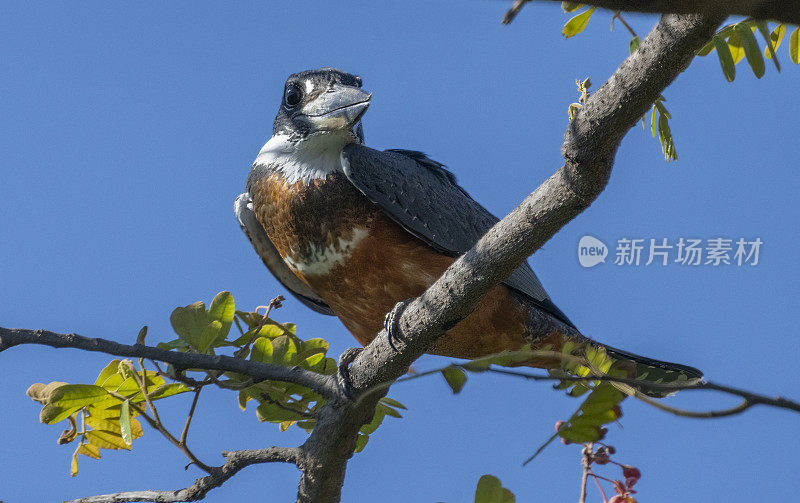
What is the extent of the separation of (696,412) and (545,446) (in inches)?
12.8

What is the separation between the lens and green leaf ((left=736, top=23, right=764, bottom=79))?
2.90 m

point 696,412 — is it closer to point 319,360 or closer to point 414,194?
point 319,360

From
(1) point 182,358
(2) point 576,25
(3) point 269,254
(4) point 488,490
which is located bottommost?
(4) point 488,490

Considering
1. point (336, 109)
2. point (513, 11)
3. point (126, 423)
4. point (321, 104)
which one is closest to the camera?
point (513, 11)

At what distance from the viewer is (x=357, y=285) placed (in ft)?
14.2

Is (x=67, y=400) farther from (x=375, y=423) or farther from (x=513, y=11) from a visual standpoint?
(x=513, y=11)

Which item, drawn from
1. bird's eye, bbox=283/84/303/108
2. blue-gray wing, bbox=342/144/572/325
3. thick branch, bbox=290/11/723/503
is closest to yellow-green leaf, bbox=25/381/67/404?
thick branch, bbox=290/11/723/503

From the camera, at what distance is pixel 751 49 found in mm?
2916

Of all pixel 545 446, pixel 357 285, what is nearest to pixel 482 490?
pixel 545 446

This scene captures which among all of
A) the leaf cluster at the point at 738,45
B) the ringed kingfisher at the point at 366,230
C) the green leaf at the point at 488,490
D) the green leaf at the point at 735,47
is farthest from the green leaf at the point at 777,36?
the green leaf at the point at 488,490

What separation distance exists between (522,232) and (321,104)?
2.09 m

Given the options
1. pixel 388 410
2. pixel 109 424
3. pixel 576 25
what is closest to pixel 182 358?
pixel 109 424

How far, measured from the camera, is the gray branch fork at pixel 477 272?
2.30m

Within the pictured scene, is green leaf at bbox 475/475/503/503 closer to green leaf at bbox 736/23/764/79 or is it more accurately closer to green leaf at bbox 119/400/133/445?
green leaf at bbox 119/400/133/445
